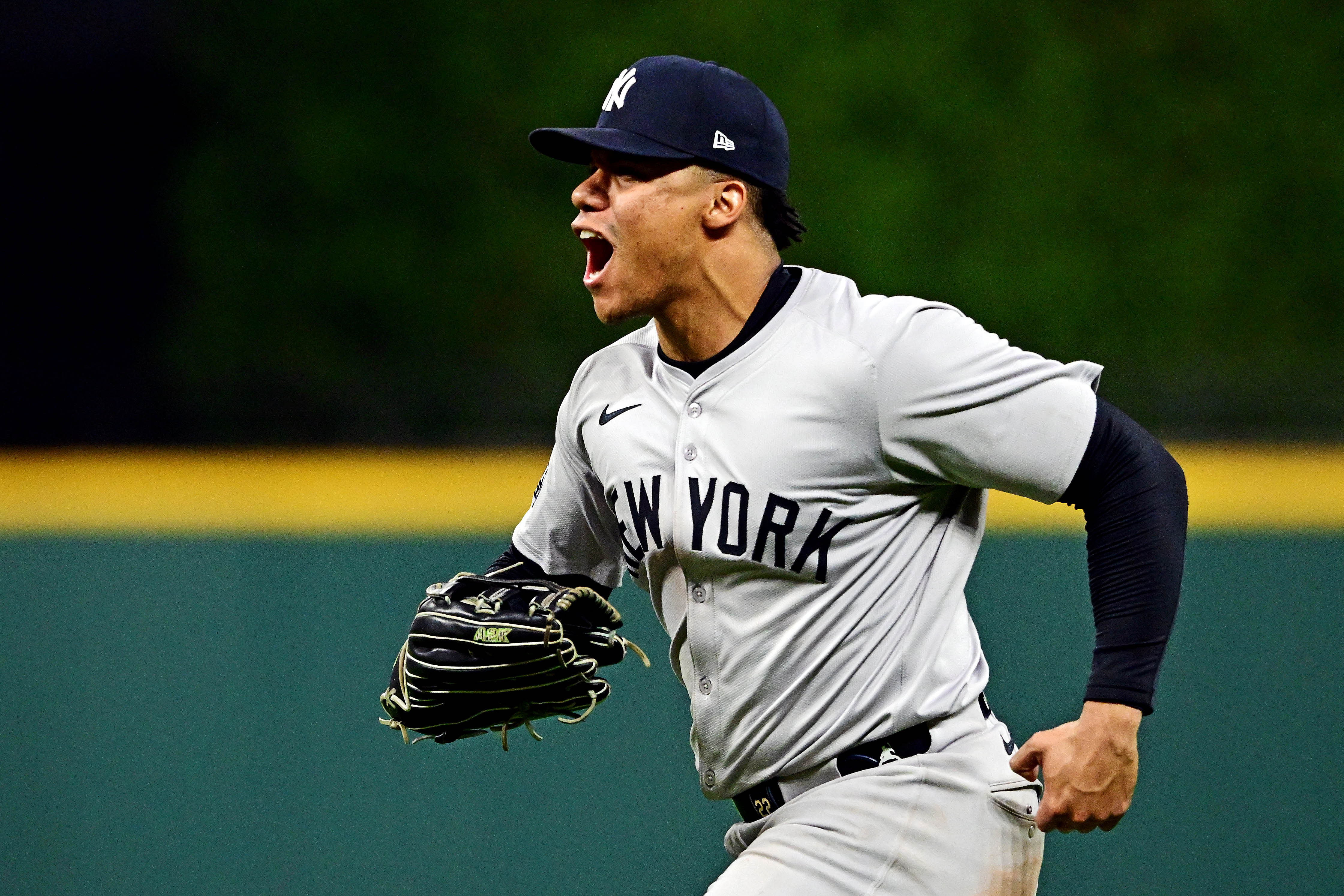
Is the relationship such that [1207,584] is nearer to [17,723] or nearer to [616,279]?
[616,279]

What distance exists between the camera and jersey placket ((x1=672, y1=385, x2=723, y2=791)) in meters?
1.71

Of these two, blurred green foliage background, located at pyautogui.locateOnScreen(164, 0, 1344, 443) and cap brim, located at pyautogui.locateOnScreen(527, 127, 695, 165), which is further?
blurred green foliage background, located at pyautogui.locateOnScreen(164, 0, 1344, 443)

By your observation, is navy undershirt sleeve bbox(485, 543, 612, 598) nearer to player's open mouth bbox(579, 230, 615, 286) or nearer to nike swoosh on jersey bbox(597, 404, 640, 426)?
nike swoosh on jersey bbox(597, 404, 640, 426)

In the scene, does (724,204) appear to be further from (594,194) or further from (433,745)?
(433,745)

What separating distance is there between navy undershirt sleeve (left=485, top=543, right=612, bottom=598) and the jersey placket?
10.9 inches

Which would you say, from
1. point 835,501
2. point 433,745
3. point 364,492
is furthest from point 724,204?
point 364,492

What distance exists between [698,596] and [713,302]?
0.38m

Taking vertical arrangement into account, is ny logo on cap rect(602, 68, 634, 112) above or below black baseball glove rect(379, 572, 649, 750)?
above

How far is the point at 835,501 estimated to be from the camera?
1.65 m

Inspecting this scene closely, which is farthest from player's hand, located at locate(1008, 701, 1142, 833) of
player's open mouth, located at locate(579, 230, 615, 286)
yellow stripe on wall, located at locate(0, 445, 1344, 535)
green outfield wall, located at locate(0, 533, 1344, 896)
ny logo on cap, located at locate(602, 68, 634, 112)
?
yellow stripe on wall, located at locate(0, 445, 1344, 535)

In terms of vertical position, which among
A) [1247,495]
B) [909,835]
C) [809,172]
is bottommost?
[909,835]

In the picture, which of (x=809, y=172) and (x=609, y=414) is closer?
(x=609, y=414)

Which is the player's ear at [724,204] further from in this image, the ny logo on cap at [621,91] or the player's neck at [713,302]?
the ny logo on cap at [621,91]

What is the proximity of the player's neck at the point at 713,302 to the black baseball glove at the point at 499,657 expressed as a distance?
399 millimetres
